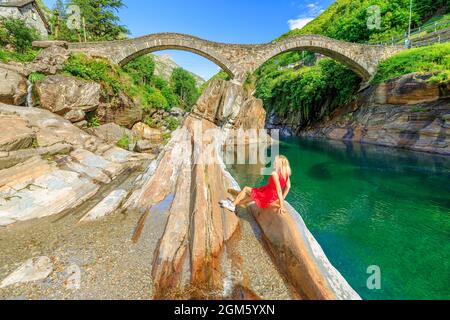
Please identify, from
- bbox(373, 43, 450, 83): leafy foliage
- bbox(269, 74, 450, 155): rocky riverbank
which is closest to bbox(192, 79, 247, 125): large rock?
bbox(269, 74, 450, 155): rocky riverbank

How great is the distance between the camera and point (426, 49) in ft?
57.9

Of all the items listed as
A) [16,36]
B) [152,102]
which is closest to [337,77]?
[152,102]

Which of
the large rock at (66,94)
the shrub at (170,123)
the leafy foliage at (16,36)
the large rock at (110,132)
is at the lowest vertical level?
the large rock at (110,132)

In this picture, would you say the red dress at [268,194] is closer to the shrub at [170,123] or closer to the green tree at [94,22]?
the shrub at [170,123]

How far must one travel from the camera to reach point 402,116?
1688 cm

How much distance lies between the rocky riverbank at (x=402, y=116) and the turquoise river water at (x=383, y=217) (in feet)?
7.09

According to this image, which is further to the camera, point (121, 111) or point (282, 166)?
point (121, 111)

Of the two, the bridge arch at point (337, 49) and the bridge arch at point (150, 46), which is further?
the bridge arch at point (337, 49)

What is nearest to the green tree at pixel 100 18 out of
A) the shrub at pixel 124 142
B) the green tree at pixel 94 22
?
the green tree at pixel 94 22

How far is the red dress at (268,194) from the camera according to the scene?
4488 mm

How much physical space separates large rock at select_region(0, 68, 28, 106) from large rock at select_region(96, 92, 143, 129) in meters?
3.85

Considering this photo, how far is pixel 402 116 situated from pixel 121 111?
22329 mm

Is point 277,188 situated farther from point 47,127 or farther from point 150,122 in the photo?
point 150,122

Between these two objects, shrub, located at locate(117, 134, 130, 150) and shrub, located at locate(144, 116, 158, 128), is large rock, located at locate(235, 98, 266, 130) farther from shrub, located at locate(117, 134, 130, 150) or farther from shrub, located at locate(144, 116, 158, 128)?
shrub, located at locate(144, 116, 158, 128)
